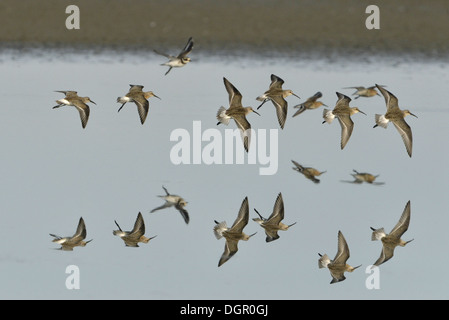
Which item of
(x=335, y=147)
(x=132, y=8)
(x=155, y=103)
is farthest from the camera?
(x=132, y=8)

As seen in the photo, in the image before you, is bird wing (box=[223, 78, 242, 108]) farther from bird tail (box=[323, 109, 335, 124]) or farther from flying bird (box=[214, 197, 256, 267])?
flying bird (box=[214, 197, 256, 267])

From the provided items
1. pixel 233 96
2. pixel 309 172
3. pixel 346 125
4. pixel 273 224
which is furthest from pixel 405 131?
pixel 273 224

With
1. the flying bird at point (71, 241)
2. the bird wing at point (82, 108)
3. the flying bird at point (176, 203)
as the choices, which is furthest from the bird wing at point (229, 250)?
the bird wing at point (82, 108)

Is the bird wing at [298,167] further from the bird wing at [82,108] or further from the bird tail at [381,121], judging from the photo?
the bird wing at [82,108]

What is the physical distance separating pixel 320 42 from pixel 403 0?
68.4 inches

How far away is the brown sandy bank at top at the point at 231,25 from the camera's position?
48.5 ft

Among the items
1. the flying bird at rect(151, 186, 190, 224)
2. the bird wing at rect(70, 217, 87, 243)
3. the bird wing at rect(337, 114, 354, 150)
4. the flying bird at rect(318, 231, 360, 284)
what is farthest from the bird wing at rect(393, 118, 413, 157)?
the bird wing at rect(70, 217, 87, 243)

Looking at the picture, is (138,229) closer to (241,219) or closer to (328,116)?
(241,219)

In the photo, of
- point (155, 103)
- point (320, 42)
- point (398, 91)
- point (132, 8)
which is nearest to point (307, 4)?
point (320, 42)

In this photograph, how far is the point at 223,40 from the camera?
14.9 metres

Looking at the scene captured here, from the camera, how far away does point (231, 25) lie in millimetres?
15156

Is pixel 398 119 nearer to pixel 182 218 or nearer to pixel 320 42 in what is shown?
pixel 182 218

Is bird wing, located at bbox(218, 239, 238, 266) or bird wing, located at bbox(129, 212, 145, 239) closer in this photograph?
bird wing, located at bbox(218, 239, 238, 266)

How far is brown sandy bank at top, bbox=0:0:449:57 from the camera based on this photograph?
14789mm
